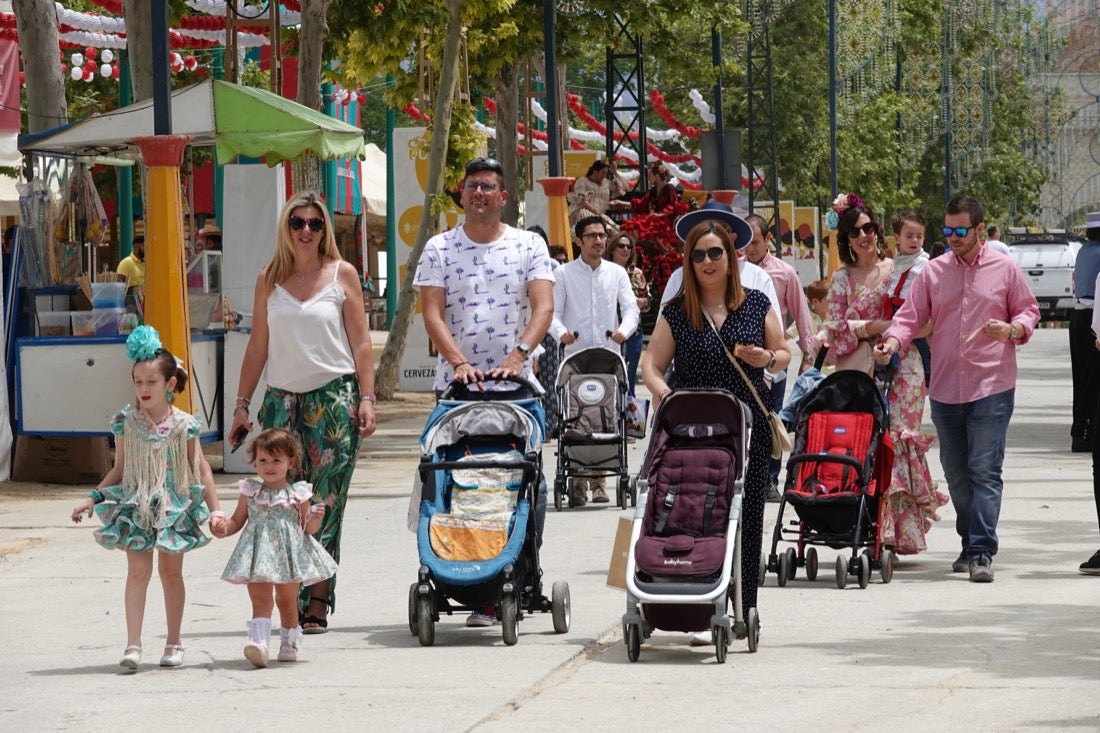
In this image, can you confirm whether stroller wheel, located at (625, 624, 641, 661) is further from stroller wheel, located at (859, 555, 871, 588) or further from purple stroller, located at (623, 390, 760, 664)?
stroller wheel, located at (859, 555, 871, 588)

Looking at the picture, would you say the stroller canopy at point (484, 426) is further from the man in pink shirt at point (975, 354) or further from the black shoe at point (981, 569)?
the black shoe at point (981, 569)

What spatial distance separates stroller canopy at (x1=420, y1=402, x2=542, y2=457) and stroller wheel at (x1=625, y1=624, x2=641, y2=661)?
98 centimetres

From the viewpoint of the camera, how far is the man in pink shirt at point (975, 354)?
10.4 metres

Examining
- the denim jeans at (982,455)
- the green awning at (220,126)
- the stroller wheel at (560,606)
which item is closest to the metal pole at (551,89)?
the green awning at (220,126)

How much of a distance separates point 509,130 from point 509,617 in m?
21.1

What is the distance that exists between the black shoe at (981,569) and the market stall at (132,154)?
657 cm

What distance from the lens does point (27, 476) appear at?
52.1ft

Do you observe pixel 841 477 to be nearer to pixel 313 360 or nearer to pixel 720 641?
pixel 720 641

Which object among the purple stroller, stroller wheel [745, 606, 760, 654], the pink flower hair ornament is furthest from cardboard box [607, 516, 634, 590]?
the pink flower hair ornament

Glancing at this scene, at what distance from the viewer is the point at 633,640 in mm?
8031

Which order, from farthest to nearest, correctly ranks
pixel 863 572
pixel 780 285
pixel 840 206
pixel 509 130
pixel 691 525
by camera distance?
pixel 509 130, pixel 780 285, pixel 840 206, pixel 863 572, pixel 691 525

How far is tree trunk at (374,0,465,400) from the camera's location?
23.3 m

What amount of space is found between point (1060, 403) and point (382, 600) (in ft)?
48.7

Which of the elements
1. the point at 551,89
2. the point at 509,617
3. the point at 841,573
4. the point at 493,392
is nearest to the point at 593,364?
the point at 841,573
